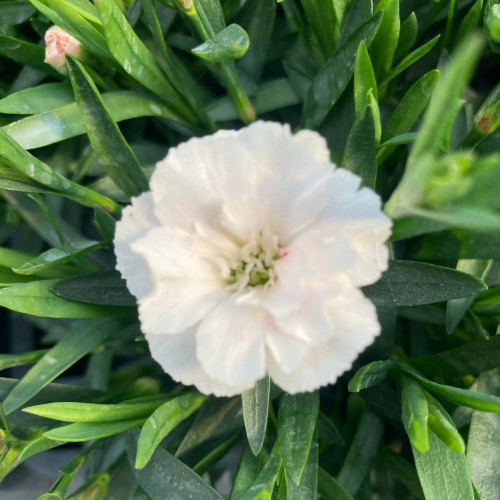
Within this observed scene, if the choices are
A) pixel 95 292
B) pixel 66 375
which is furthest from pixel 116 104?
pixel 66 375

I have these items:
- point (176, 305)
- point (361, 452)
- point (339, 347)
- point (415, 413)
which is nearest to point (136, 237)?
point (176, 305)

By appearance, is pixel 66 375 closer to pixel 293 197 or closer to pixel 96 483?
pixel 96 483

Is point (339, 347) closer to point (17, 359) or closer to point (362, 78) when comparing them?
point (362, 78)

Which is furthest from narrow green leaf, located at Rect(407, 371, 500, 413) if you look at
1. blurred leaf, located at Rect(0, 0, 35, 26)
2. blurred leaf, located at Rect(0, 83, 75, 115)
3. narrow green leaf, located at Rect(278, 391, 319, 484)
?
blurred leaf, located at Rect(0, 0, 35, 26)

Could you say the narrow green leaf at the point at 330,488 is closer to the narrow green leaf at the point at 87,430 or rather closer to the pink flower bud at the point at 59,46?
the narrow green leaf at the point at 87,430

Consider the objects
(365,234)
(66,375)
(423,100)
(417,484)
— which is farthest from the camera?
(66,375)

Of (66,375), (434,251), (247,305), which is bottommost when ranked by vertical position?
(66,375)

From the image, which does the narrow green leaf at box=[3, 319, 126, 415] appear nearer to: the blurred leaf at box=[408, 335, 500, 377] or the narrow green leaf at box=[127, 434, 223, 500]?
the narrow green leaf at box=[127, 434, 223, 500]
